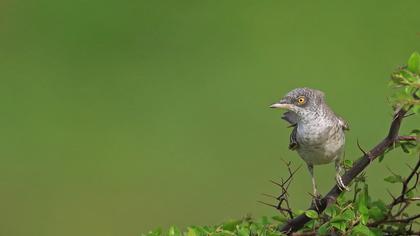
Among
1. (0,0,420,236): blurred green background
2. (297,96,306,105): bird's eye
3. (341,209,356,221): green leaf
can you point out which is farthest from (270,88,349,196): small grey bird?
(0,0,420,236): blurred green background

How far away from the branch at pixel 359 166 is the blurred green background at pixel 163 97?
207 inches

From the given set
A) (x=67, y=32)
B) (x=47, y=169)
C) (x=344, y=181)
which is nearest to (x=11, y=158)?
(x=47, y=169)

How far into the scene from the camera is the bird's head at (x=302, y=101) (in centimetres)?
371

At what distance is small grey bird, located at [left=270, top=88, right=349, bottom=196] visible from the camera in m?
3.58

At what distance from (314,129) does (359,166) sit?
1.08 meters

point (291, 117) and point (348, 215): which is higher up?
point (291, 117)

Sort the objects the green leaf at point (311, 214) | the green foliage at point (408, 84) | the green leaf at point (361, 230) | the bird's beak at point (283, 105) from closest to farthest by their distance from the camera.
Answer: the green foliage at point (408, 84), the green leaf at point (361, 230), the green leaf at point (311, 214), the bird's beak at point (283, 105)

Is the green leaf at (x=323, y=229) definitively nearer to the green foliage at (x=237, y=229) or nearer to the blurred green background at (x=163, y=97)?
the green foliage at (x=237, y=229)

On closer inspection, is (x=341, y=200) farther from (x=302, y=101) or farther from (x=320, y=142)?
(x=302, y=101)

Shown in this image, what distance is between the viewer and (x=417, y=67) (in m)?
2.52

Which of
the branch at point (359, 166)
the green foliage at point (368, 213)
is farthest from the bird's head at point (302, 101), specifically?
the branch at point (359, 166)

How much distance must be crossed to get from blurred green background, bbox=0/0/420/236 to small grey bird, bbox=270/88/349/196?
14.2ft

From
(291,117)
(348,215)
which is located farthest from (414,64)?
(291,117)

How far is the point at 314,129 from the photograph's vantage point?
370 centimetres
